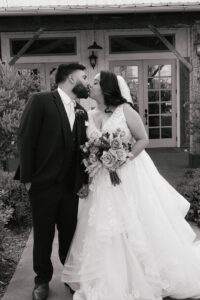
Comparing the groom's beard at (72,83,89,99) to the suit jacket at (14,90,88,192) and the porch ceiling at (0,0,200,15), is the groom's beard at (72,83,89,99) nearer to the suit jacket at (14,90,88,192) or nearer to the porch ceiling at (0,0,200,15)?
the suit jacket at (14,90,88,192)

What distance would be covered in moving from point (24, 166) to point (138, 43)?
354 inches

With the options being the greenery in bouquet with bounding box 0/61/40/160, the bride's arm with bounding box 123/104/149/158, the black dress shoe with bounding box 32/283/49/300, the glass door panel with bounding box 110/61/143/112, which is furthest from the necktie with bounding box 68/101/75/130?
the glass door panel with bounding box 110/61/143/112

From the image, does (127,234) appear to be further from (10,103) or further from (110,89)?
(10,103)

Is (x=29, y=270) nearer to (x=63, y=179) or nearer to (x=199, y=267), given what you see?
(x=63, y=179)

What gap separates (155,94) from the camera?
12.4 m

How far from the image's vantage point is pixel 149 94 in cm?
1240

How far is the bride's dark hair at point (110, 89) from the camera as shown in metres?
3.68

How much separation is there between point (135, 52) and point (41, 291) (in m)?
9.12

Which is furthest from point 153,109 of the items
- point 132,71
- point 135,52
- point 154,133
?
point 135,52

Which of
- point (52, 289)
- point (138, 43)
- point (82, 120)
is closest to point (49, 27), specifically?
point (138, 43)

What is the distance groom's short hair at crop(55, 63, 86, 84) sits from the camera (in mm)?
3645

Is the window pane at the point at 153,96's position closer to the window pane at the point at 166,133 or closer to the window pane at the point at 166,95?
the window pane at the point at 166,95

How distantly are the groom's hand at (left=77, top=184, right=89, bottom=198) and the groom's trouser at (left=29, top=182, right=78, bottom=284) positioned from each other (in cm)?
4

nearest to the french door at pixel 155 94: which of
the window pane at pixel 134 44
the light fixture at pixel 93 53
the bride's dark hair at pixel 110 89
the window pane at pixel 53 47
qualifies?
the window pane at pixel 134 44
